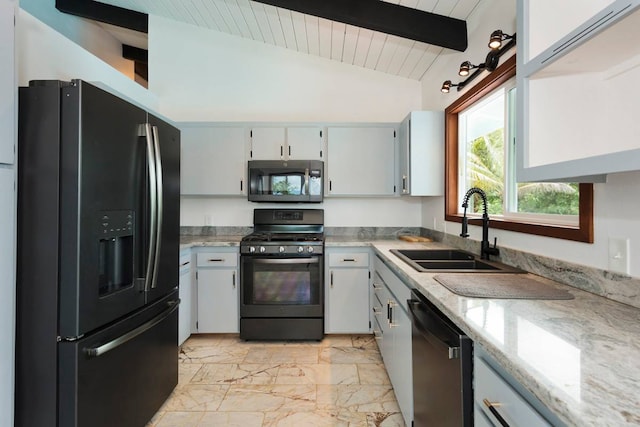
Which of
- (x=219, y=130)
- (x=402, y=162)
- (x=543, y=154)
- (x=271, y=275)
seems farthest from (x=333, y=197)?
(x=543, y=154)

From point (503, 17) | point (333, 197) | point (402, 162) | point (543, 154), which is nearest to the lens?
point (543, 154)

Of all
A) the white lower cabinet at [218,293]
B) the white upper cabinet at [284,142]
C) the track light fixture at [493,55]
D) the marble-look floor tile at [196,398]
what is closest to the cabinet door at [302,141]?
the white upper cabinet at [284,142]

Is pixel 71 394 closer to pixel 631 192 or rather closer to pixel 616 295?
pixel 616 295

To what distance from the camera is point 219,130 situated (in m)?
2.98

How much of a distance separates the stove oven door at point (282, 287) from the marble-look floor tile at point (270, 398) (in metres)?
0.69

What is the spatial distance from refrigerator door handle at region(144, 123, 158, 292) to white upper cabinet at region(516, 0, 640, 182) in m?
→ 1.60

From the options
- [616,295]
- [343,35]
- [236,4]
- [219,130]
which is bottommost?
[616,295]

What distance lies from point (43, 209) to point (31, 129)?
1.02 ft

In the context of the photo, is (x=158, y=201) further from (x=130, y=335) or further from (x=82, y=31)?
(x=82, y=31)

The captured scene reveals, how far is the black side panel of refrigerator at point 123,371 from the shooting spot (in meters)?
1.17

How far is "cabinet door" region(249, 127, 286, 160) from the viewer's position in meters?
2.97

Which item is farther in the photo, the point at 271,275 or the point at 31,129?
the point at 271,275

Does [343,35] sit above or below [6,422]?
above

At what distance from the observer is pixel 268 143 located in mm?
2975
